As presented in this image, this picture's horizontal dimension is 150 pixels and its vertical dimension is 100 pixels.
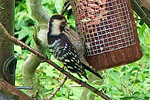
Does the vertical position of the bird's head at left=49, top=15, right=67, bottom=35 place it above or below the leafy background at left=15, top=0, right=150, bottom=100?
above

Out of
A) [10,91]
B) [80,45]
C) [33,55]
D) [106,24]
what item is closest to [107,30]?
[106,24]

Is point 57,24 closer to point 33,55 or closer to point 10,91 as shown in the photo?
point 33,55

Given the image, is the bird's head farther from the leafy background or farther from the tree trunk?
the tree trunk

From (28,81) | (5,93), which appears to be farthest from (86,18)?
(5,93)

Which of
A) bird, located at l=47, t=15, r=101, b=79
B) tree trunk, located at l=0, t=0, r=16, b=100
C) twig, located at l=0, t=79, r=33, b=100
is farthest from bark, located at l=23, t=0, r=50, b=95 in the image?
twig, located at l=0, t=79, r=33, b=100

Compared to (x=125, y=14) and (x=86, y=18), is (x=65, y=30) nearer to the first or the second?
(x=86, y=18)

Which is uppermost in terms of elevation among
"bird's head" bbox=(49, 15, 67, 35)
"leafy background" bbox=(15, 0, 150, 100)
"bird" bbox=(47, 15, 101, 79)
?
"bird's head" bbox=(49, 15, 67, 35)

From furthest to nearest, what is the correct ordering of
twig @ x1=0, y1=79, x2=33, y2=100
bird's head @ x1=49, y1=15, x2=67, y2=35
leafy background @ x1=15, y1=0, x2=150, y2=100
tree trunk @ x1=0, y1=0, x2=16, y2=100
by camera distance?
1. bird's head @ x1=49, y1=15, x2=67, y2=35
2. leafy background @ x1=15, y1=0, x2=150, y2=100
3. tree trunk @ x1=0, y1=0, x2=16, y2=100
4. twig @ x1=0, y1=79, x2=33, y2=100
